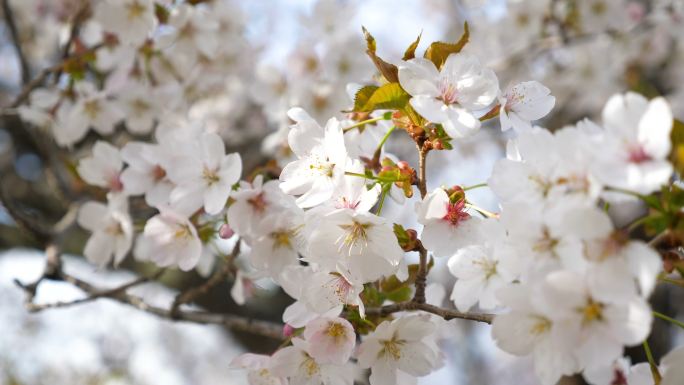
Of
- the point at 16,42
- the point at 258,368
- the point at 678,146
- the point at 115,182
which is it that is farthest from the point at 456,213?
the point at 16,42

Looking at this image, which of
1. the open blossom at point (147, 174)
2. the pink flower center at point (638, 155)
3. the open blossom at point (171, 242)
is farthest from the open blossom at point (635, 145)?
the open blossom at point (147, 174)

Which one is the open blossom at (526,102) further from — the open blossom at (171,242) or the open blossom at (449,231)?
the open blossom at (171,242)

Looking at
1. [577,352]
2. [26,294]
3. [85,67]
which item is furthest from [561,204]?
[85,67]

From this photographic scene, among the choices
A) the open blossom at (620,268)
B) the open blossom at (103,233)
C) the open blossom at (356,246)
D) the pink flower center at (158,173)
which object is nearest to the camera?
the open blossom at (620,268)

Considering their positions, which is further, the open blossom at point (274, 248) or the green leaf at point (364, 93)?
the open blossom at point (274, 248)

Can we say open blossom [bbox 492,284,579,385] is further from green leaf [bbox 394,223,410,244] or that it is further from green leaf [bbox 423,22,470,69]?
green leaf [bbox 423,22,470,69]

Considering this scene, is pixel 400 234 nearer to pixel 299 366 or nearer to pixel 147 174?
pixel 299 366

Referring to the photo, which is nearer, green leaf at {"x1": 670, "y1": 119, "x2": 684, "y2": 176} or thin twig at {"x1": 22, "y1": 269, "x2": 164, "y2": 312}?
green leaf at {"x1": 670, "y1": 119, "x2": 684, "y2": 176}

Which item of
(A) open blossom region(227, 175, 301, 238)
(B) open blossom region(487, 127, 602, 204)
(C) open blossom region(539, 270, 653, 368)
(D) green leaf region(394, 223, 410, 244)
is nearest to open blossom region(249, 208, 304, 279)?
(A) open blossom region(227, 175, 301, 238)
